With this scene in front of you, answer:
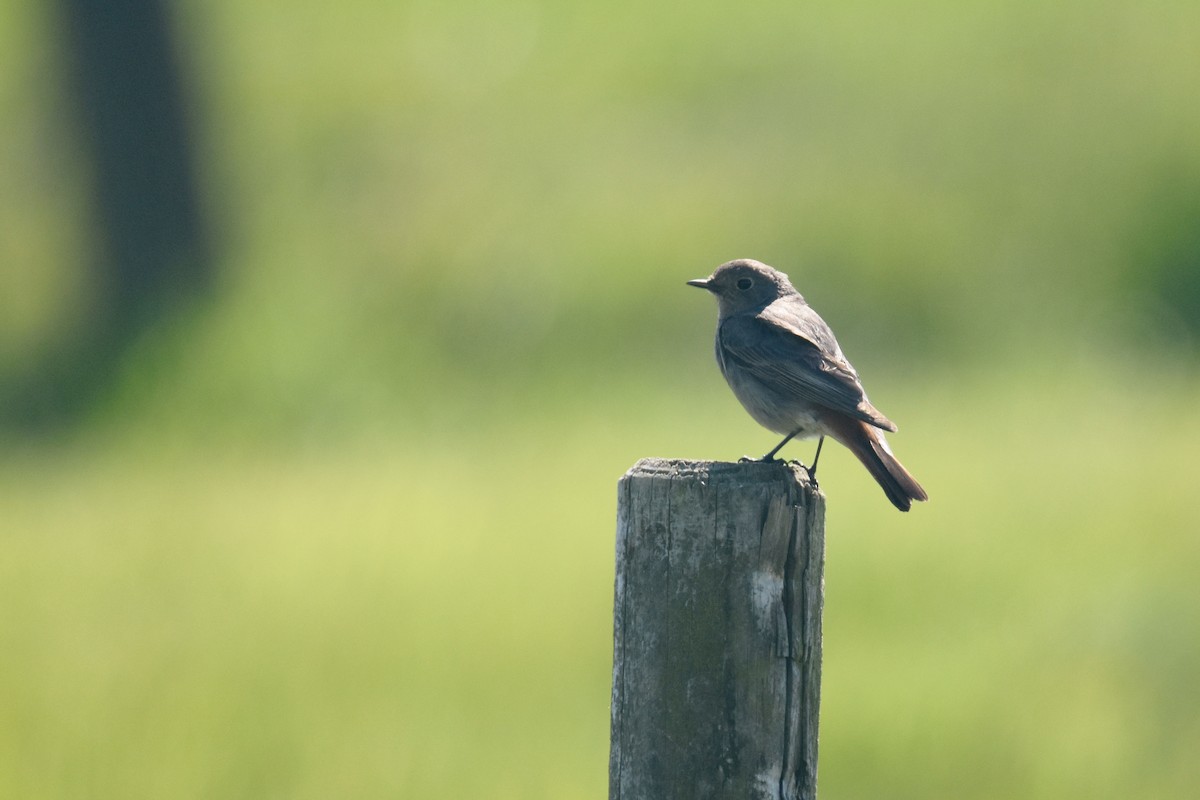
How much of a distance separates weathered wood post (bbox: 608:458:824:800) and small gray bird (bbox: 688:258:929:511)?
170 centimetres

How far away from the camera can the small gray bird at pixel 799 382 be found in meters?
5.32

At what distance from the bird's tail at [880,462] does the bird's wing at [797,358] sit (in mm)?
117

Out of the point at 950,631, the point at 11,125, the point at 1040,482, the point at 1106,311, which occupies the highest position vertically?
the point at 11,125

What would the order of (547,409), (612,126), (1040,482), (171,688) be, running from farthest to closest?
(612,126)
(547,409)
(1040,482)
(171,688)

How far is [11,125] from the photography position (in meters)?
18.1

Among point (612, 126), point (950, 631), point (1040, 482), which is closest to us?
point (950, 631)

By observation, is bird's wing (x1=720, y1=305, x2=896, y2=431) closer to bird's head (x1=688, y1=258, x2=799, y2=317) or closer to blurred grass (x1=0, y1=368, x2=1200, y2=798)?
bird's head (x1=688, y1=258, x2=799, y2=317)

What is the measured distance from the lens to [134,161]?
16.3 metres

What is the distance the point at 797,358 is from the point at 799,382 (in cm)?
18

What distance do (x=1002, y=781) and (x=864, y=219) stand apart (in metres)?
9.52

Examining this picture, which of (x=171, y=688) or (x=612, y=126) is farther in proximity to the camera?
(x=612, y=126)

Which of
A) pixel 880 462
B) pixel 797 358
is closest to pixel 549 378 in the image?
pixel 797 358

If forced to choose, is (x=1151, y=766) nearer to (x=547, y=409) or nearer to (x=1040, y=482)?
(x=1040, y=482)

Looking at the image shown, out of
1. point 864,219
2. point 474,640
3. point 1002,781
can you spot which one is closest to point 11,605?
point 474,640
